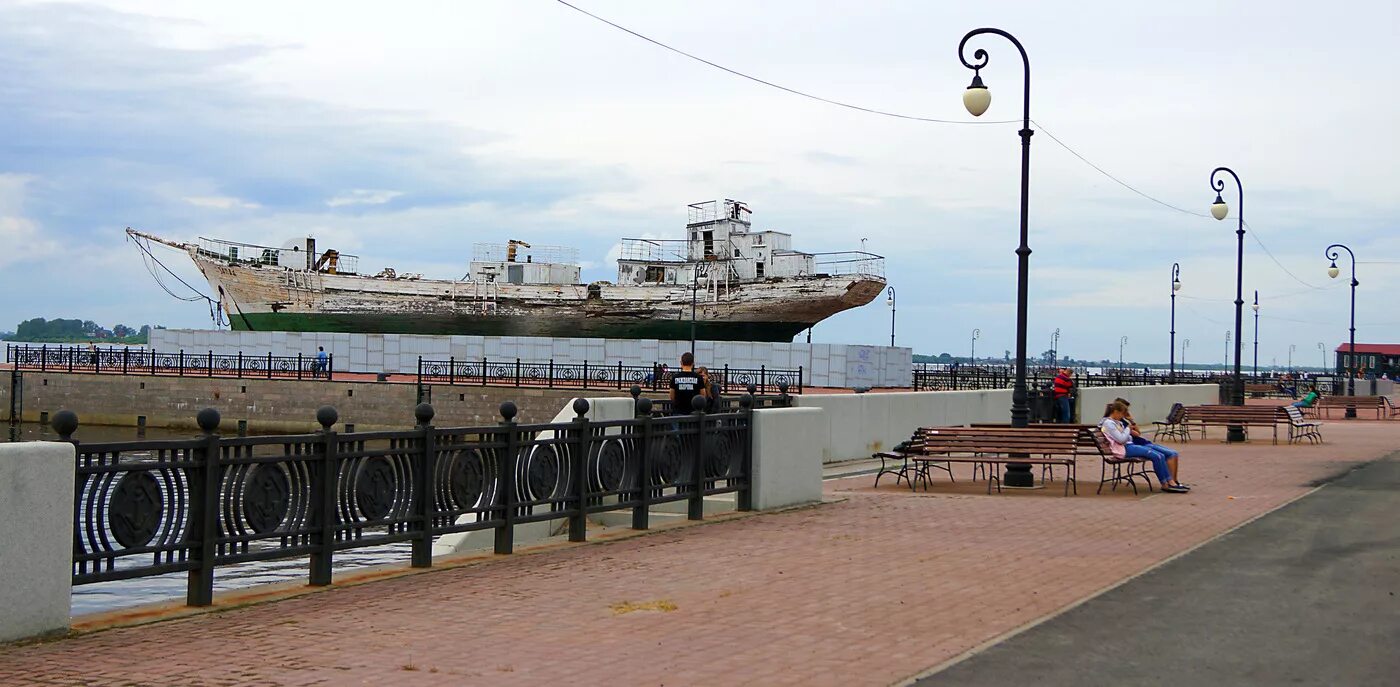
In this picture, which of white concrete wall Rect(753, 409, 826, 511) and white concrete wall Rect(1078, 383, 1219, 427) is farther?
white concrete wall Rect(1078, 383, 1219, 427)

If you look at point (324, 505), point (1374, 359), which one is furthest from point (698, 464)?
point (1374, 359)

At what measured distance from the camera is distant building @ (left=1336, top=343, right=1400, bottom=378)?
80188mm

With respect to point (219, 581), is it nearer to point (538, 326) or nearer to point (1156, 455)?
point (1156, 455)

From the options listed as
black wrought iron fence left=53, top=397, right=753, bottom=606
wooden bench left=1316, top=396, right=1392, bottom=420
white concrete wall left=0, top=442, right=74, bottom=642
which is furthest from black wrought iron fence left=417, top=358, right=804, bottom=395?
white concrete wall left=0, top=442, right=74, bottom=642

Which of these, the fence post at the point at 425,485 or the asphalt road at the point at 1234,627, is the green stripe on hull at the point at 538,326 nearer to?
the fence post at the point at 425,485

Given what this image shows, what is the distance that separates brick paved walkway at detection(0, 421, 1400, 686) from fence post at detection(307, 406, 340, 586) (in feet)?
0.98

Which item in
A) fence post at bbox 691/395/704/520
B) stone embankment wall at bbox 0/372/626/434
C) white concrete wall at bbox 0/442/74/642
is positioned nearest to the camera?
white concrete wall at bbox 0/442/74/642

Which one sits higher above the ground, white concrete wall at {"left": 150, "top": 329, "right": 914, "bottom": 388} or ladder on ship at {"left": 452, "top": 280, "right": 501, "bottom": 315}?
ladder on ship at {"left": 452, "top": 280, "right": 501, "bottom": 315}

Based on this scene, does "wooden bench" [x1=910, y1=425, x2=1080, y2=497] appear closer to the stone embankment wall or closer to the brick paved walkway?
the brick paved walkway

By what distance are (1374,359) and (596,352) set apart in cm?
5783

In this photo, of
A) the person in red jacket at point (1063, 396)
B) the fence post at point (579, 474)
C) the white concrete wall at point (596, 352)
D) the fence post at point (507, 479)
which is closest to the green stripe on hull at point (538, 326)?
the white concrete wall at point (596, 352)

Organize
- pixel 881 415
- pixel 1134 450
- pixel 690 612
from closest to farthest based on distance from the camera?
1. pixel 690 612
2. pixel 1134 450
3. pixel 881 415

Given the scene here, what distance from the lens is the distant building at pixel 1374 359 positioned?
80188 mm

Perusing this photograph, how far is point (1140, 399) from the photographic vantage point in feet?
116
